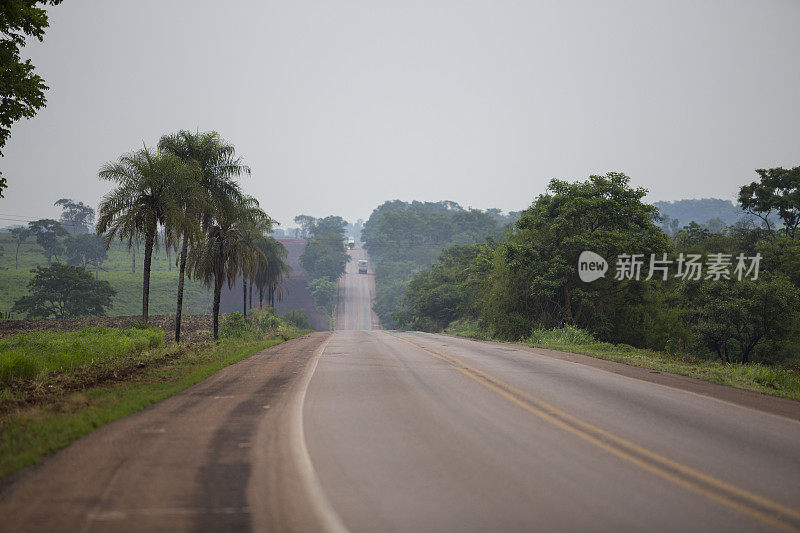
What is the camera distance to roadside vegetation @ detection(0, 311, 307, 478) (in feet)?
20.3

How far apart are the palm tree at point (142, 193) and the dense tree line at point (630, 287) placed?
18.7 m

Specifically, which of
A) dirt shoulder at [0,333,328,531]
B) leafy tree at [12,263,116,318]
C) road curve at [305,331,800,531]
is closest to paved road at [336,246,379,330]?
leafy tree at [12,263,116,318]

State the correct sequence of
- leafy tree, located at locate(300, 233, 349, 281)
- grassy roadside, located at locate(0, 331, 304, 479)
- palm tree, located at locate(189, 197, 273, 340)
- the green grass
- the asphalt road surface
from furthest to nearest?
leafy tree, located at locate(300, 233, 349, 281)
palm tree, located at locate(189, 197, 273, 340)
the green grass
grassy roadside, located at locate(0, 331, 304, 479)
the asphalt road surface

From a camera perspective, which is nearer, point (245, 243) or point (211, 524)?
point (211, 524)

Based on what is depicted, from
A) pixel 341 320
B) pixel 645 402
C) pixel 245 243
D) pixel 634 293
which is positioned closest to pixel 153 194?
pixel 245 243

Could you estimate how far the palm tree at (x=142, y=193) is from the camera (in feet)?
78.4

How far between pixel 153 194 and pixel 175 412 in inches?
777

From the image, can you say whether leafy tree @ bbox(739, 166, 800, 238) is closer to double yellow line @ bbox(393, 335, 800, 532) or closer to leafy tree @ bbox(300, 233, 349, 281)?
double yellow line @ bbox(393, 335, 800, 532)

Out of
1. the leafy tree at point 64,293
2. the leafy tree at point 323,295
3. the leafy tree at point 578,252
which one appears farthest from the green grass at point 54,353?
the leafy tree at point 323,295

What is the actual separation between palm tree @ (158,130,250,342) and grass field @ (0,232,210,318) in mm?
29451

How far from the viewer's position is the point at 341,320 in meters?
83.8

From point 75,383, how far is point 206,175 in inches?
720

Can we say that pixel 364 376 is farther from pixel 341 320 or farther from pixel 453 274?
pixel 341 320

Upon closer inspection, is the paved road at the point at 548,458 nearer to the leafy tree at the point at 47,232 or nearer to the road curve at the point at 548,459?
the road curve at the point at 548,459
